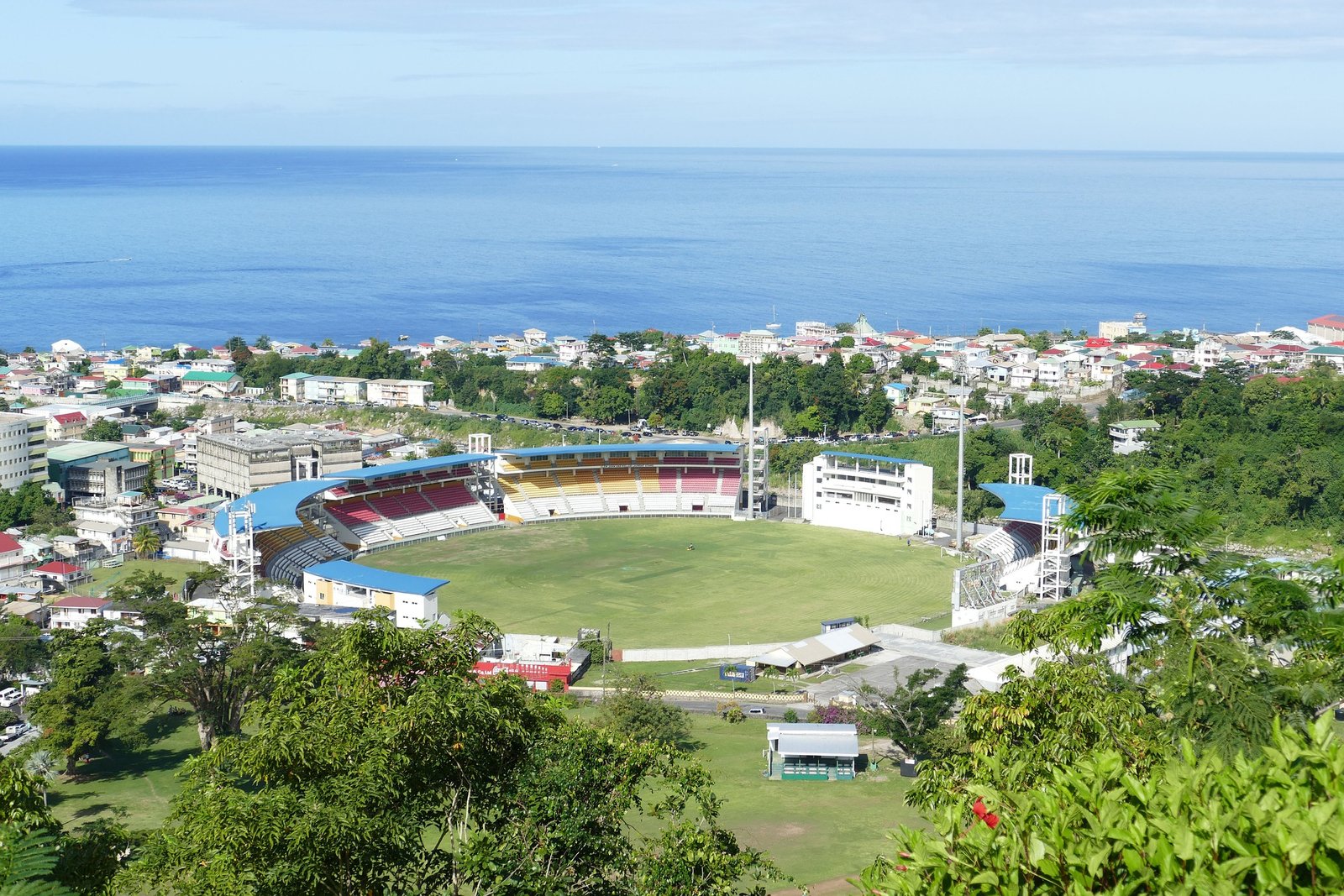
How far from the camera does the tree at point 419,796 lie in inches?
308

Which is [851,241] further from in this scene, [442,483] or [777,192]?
[442,483]

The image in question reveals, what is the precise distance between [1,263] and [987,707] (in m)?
106

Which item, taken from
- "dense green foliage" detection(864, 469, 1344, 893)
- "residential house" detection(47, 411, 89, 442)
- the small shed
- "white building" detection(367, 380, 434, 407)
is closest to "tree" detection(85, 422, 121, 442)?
"residential house" detection(47, 411, 89, 442)

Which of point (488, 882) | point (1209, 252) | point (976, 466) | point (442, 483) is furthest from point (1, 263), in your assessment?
point (488, 882)

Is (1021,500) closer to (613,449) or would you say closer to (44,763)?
(613,449)

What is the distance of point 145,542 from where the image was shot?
3183 cm

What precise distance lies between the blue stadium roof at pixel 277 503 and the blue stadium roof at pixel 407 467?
759 mm

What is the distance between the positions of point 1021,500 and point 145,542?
67.9 feet

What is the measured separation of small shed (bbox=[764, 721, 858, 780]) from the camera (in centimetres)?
1861

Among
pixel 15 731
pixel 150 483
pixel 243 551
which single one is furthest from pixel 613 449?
pixel 15 731

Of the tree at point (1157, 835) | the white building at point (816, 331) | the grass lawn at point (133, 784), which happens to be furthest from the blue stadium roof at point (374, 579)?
the white building at point (816, 331)

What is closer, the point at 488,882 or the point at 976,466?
the point at 488,882

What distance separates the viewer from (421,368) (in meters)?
53.2

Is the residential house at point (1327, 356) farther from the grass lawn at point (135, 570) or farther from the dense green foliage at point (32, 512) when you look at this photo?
the dense green foliage at point (32, 512)
